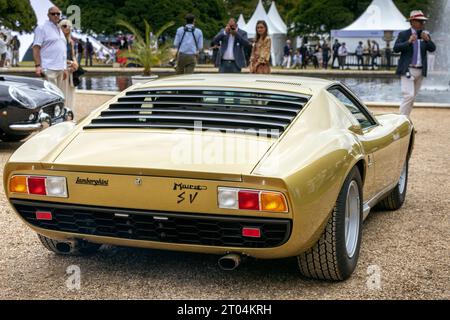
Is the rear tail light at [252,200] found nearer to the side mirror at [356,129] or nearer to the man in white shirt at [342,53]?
the side mirror at [356,129]

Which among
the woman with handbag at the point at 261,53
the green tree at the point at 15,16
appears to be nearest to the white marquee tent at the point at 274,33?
the green tree at the point at 15,16

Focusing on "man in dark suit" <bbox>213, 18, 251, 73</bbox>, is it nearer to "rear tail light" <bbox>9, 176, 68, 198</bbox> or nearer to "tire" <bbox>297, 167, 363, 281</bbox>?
"tire" <bbox>297, 167, 363, 281</bbox>

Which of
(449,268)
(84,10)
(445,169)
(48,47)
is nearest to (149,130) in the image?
(449,268)

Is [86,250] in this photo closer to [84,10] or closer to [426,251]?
[426,251]

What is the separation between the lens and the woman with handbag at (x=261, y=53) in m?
10.8

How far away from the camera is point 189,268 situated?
3826 millimetres

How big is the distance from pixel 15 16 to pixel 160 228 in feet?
142

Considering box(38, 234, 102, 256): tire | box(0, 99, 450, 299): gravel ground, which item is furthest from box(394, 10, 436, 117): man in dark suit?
box(38, 234, 102, 256): tire

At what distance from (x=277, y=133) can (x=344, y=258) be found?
2.43ft

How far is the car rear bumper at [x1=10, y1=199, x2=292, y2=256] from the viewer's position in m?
3.21

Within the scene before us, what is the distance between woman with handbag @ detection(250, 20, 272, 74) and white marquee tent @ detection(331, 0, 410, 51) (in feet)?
77.0

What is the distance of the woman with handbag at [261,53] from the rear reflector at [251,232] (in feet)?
25.6

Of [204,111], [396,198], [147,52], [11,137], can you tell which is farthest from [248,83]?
[147,52]

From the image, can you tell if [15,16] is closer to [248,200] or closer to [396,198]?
[396,198]
